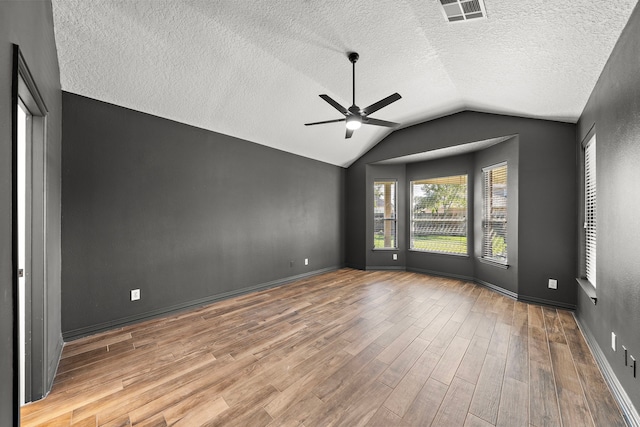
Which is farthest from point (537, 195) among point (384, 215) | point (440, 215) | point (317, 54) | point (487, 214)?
point (317, 54)

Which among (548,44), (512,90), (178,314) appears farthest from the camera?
(178,314)

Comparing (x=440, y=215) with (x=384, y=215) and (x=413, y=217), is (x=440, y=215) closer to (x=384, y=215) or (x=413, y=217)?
(x=413, y=217)

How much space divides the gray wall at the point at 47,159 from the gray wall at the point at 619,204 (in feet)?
10.5

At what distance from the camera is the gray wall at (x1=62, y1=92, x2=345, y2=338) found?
8.71ft

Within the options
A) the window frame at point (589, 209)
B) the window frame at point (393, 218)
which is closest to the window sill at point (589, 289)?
the window frame at point (589, 209)

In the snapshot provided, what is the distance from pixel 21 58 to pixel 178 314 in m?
2.96

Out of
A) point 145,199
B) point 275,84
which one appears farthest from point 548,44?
point 145,199

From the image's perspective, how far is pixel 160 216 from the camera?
322 cm

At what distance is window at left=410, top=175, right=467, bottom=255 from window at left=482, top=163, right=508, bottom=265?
18.1 inches

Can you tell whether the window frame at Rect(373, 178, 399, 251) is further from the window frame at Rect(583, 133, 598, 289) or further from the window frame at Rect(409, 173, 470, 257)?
the window frame at Rect(583, 133, 598, 289)

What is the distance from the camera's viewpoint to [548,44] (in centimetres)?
213

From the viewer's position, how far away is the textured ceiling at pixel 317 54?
2010 millimetres

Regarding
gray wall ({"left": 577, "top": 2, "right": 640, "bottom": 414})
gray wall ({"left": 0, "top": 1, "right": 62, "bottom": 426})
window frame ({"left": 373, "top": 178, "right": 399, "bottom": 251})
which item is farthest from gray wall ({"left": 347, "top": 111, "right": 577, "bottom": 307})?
gray wall ({"left": 0, "top": 1, "right": 62, "bottom": 426})

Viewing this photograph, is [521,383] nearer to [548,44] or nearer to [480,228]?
[548,44]
